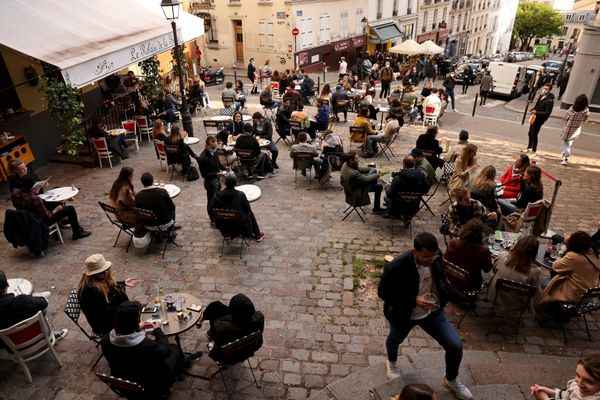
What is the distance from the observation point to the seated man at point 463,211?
620cm

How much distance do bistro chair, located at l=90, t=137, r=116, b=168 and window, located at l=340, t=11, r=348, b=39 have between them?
75.6 feet

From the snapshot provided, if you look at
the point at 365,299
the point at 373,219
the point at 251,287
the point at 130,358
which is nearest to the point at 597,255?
the point at 365,299

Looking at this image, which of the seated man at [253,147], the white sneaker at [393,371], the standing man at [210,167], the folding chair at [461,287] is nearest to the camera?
the white sneaker at [393,371]

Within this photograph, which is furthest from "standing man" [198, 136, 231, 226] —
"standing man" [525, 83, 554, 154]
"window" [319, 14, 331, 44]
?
"window" [319, 14, 331, 44]

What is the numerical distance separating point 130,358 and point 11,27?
8091mm

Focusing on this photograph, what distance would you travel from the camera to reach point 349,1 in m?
29.1

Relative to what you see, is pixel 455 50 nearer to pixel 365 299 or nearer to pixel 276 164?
pixel 276 164

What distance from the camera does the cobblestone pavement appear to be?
15.7 ft

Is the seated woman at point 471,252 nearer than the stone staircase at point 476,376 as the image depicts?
No

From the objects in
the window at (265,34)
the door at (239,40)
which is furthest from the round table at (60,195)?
the door at (239,40)

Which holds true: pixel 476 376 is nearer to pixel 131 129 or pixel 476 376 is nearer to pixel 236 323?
pixel 236 323

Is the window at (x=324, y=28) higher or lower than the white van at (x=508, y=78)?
higher

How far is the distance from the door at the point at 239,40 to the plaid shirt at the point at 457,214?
24.5 meters

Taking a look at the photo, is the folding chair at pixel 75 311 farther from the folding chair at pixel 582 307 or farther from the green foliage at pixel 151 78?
the green foliage at pixel 151 78
